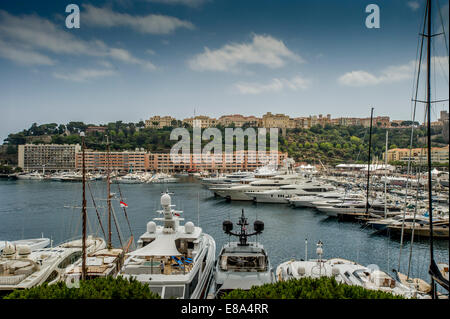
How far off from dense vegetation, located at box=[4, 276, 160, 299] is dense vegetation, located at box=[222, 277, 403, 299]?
0.90m

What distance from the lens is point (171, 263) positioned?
523 cm

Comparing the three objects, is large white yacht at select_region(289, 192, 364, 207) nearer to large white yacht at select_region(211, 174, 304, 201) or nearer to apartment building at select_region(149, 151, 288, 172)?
large white yacht at select_region(211, 174, 304, 201)

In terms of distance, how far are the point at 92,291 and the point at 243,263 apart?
2576 millimetres

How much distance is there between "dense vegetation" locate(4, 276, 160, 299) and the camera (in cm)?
307

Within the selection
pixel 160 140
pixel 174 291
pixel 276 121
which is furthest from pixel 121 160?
pixel 174 291

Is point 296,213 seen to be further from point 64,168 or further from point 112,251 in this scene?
point 64,168

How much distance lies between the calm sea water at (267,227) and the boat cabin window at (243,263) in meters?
3.03

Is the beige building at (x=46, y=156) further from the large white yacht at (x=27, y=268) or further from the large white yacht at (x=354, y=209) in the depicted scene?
the large white yacht at (x=27, y=268)

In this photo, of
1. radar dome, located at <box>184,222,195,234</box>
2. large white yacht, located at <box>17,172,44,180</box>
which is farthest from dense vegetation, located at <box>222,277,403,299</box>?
large white yacht, located at <box>17,172,44,180</box>

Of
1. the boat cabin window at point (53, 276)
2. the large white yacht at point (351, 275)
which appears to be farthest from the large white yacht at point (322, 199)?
the boat cabin window at point (53, 276)

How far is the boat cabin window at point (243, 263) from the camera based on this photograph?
5.04 metres
